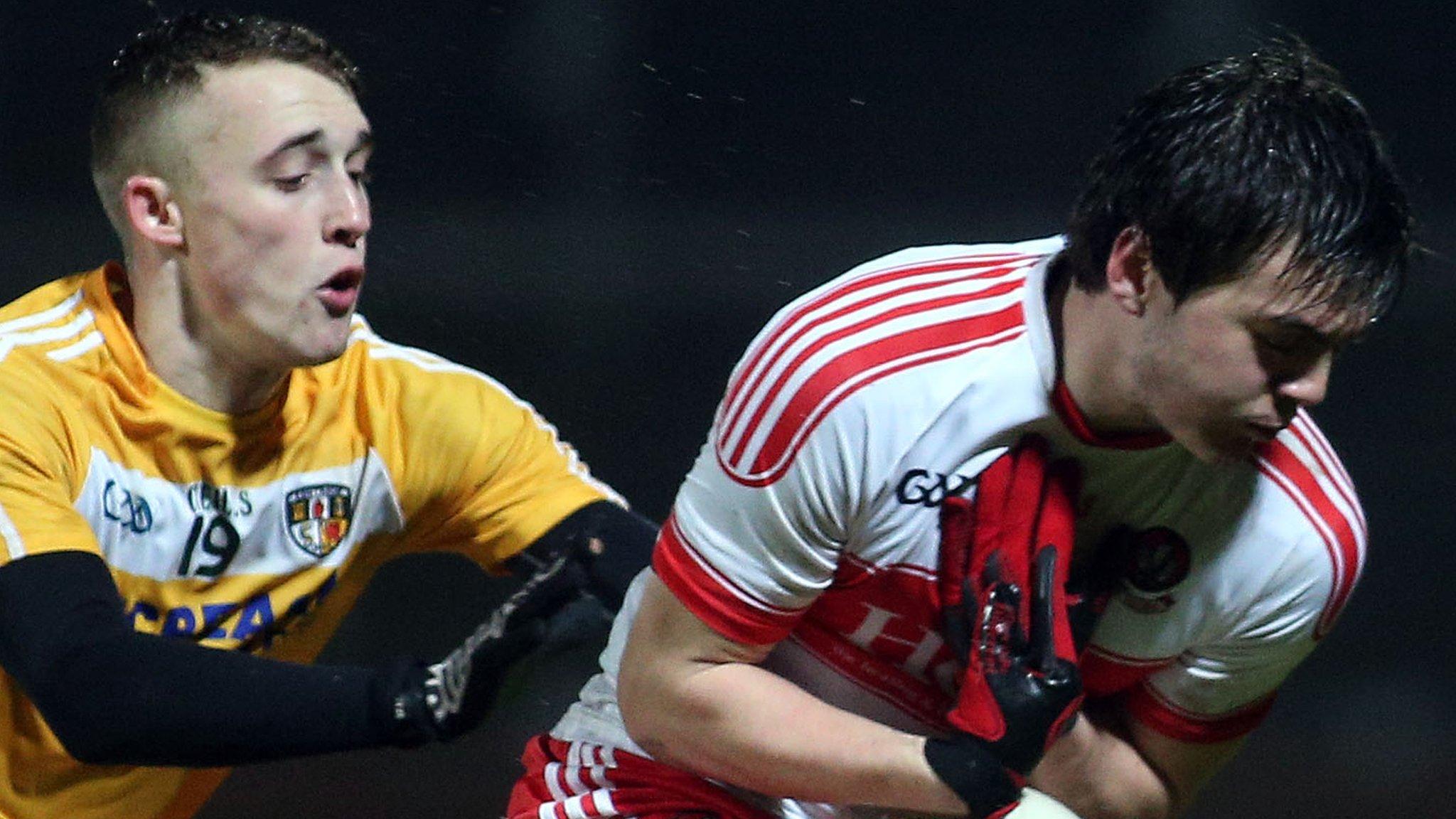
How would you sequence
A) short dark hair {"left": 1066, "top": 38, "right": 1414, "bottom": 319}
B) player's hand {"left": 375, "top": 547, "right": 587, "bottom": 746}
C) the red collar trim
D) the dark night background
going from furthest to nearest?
1. the dark night background
2. player's hand {"left": 375, "top": 547, "right": 587, "bottom": 746}
3. the red collar trim
4. short dark hair {"left": 1066, "top": 38, "right": 1414, "bottom": 319}

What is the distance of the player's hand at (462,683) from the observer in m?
1.66

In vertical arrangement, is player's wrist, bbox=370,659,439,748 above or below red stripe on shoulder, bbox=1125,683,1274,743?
below

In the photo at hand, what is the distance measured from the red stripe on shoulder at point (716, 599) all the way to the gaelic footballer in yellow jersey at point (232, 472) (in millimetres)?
290

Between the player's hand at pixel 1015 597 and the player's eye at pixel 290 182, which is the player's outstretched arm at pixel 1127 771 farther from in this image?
the player's eye at pixel 290 182

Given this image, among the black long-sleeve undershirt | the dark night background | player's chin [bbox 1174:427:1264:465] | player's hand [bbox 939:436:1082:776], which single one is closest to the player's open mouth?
the black long-sleeve undershirt

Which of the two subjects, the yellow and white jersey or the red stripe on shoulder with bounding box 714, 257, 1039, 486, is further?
the yellow and white jersey

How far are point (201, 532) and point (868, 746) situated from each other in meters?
0.67

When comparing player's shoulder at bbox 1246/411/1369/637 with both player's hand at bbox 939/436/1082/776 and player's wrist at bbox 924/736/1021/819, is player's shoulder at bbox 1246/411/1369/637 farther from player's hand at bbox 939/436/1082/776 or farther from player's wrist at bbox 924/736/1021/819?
player's wrist at bbox 924/736/1021/819

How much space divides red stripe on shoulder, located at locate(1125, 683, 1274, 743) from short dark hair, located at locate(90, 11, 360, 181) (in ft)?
2.98

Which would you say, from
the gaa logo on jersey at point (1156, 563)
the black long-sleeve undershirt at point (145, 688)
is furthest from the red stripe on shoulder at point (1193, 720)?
the black long-sleeve undershirt at point (145, 688)

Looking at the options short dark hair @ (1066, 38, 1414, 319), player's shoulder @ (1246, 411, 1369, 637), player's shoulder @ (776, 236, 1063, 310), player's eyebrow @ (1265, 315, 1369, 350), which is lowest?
player's shoulder @ (1246, 411, 1369, 637)

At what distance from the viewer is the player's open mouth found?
71.6 inches

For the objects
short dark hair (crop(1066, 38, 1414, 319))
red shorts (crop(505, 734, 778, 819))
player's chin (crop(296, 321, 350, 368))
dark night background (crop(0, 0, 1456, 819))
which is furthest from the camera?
dark night background (crop(0, 0, 1456, 819))

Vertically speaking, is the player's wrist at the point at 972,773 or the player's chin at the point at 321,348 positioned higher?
the player's chin at the point at 321,348
